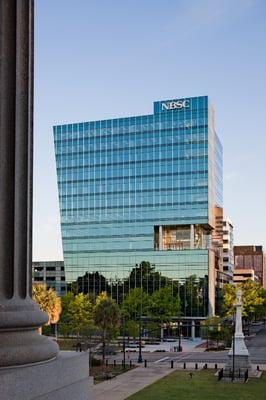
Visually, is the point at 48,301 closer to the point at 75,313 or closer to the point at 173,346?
the point at 75,313

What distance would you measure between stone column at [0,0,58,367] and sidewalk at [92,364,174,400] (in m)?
32.2

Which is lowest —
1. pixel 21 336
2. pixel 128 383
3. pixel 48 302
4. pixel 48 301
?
pixel 128 383

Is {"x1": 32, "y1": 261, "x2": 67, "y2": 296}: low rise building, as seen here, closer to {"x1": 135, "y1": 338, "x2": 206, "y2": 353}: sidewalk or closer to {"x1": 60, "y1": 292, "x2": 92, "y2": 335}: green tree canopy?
{"x1": 60, "y1": 292, "x2": 92, "y2": 335}: green tree canopy

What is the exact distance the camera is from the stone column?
739 centimetres

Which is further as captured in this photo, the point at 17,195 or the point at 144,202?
the point at 144,202

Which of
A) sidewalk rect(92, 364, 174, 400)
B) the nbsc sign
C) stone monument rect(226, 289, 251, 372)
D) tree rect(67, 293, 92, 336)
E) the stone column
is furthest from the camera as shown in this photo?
the nbsc sign

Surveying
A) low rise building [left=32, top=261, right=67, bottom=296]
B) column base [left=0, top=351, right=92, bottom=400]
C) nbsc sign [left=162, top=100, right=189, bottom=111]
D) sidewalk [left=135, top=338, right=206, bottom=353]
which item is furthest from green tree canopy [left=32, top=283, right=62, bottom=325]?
column base [left=0, top=351, right=92, bottom=400]

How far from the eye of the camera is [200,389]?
4544 cm

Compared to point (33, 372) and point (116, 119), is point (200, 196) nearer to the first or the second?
point (116, 119)

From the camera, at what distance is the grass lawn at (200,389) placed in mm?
41719

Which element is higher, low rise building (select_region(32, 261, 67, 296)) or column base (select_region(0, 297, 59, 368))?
column base (select_region(0, 297, 59, 368))

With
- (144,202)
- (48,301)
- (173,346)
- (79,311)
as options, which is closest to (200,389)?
(48,301)

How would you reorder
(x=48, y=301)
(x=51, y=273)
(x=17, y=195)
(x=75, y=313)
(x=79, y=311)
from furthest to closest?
(x=51, y=273) → (x=79, y=311) → (x=75, y=313) → (x=48, y=301) → (x=17, y=195)

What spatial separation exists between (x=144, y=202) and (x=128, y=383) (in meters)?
74.7
